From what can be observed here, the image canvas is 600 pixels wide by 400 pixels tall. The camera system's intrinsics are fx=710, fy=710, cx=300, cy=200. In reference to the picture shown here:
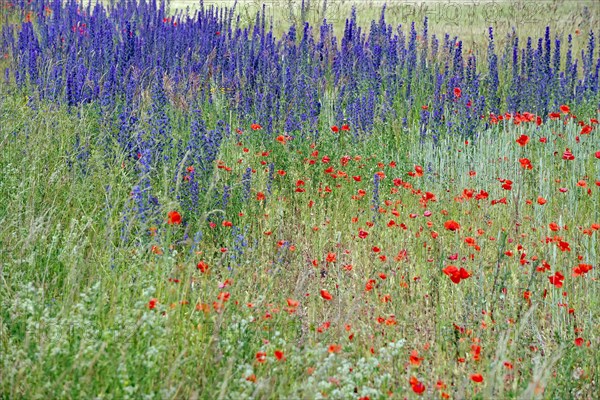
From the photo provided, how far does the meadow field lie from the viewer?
7.74 ft

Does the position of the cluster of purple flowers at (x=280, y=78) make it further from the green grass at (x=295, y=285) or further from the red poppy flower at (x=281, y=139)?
the green grass at (x=295, y=285)

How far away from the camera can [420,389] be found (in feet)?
6.72

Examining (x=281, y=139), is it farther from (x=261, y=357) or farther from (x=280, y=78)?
(x=261, y=357)

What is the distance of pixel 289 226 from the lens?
13.1 feet

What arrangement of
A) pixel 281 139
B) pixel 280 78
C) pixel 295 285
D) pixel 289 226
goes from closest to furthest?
pixel 295 285, pixel 289 226, pixel 281 139, pixel 280 78

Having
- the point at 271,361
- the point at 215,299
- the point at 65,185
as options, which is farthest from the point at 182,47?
the point at 271,361

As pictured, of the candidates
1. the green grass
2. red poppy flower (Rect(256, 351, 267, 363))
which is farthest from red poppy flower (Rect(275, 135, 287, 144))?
red poppy flower (Rect(256, 351, 267, 363))

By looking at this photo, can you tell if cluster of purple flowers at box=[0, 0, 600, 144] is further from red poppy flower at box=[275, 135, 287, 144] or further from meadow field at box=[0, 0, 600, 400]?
red poppy flower at box=[275, 135, 287, 144]

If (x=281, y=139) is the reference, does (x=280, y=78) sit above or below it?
above

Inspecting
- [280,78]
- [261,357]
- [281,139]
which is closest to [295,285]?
[261,357]

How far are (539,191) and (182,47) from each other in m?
3.82

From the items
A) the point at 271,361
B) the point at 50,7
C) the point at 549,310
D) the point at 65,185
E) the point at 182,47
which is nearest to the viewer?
the point at 271,361

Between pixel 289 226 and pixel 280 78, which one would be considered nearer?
pixel 289 226

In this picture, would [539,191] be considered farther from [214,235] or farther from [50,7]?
[50,7]
